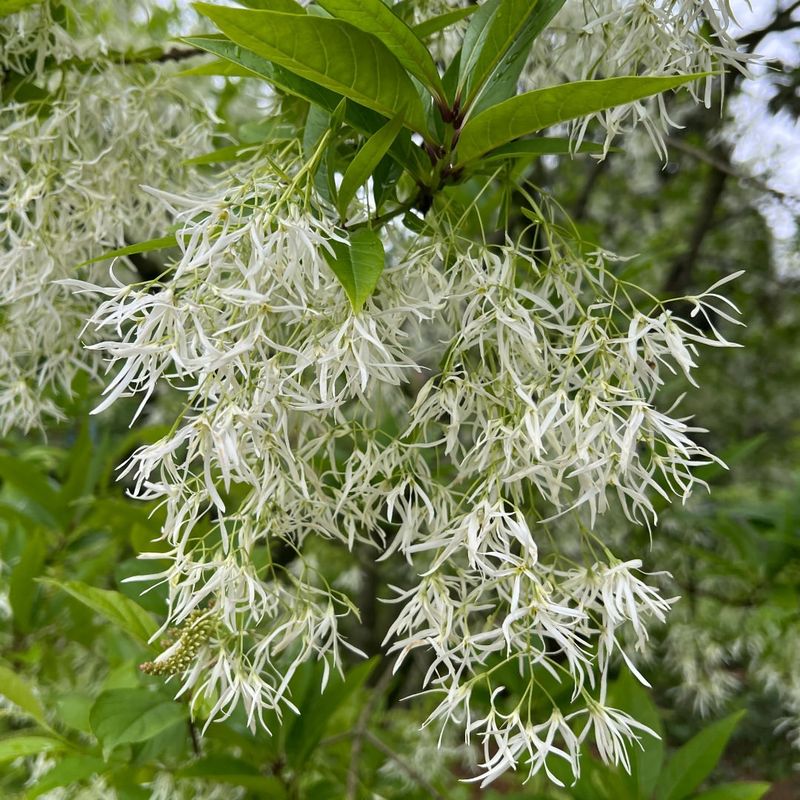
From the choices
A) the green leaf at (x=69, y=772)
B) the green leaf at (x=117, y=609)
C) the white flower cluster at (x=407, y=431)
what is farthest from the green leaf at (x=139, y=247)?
the green leaf at (x=69, y=772)

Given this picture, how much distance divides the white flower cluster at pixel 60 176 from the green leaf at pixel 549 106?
0.50 metres

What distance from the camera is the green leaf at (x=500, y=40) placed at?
0.64 m

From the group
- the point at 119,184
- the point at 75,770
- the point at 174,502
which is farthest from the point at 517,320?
the point at 75,770

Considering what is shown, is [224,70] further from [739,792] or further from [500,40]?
[739,792]

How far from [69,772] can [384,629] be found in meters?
2.03

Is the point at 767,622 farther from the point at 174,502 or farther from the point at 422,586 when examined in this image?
the point at 174,502

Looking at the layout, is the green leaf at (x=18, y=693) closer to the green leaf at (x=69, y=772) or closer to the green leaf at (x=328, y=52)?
the green leaf at (x=69, y=772)

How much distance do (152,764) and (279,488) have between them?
709mm

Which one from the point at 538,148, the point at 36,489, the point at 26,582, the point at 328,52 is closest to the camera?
the point at 328,52

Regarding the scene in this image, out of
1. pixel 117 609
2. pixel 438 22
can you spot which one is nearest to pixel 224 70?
pixel 438 22

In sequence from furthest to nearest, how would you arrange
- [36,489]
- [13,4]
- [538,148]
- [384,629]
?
1. [384,629]
2. [36,489]
3. [13,4]
4. [538,148]

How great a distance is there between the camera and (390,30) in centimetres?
64

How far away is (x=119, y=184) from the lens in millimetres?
1032

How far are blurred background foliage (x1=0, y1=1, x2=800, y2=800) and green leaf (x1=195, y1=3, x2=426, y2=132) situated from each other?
0.57ft
